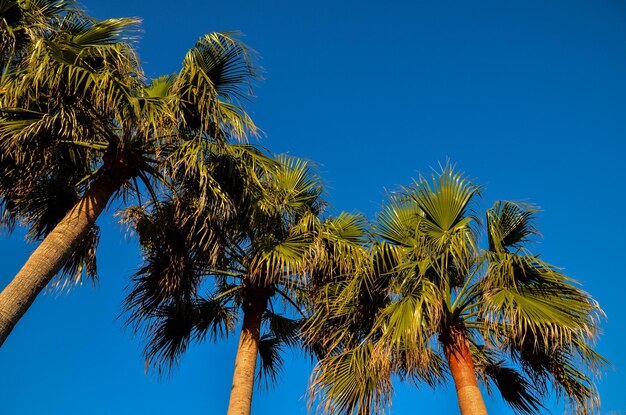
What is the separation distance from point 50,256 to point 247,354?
3.26 meters

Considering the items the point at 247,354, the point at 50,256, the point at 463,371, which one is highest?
the point at 247,354

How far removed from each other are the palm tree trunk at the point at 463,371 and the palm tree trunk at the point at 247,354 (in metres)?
2.74

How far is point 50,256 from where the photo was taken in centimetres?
630

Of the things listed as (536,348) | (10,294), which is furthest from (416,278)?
(10,294)

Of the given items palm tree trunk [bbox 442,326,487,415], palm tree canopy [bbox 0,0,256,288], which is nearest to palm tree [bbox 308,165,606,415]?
palm tree trunk [bbox 442,326,487,415]

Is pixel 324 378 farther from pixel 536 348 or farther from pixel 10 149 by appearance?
pixel 10 149

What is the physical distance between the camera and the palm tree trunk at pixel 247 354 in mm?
7957

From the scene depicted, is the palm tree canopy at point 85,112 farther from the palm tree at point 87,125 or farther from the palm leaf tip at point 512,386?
the palm leaf tip at point 512,386

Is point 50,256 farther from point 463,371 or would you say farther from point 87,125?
point 463,371

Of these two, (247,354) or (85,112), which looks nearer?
(85,112)

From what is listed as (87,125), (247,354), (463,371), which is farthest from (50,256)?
(463,371)

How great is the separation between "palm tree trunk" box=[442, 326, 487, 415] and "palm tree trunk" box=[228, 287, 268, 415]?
108 inches

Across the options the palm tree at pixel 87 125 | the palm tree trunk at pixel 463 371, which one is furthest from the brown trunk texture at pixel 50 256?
the palm tree trunk at pixel 463 371

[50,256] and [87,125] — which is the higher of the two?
[87,125]
